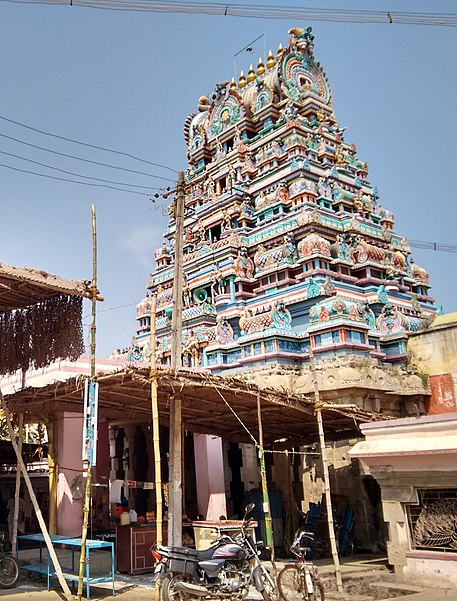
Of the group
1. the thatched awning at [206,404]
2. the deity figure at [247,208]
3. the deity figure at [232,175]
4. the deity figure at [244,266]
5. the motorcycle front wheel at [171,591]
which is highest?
the deity figure at [232,175]

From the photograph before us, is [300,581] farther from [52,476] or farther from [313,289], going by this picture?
[313,289]

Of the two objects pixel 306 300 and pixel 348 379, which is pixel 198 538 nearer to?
pixel 348 379

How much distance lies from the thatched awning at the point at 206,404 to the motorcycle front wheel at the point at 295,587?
2321 mm

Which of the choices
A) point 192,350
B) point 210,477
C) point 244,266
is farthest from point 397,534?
point 244,266

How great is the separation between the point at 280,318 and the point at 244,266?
219 inches

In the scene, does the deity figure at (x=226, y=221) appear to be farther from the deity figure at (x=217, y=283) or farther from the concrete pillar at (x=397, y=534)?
the concrete pillar at (x=397, y=534)

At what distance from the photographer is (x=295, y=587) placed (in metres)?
9.31

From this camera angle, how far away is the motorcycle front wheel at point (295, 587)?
8695mm

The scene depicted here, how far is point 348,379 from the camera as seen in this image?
1756 centimetres

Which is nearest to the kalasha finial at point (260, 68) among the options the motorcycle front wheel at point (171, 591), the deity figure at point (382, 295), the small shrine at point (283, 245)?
the small shrine at point (283, 245)

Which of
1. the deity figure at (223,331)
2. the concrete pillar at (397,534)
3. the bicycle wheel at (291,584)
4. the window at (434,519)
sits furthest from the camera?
the deity figure at (223,331)

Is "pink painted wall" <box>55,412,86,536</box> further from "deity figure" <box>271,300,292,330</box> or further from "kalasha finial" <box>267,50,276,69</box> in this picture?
"kalasha finial" <box>267,50,276,69</box>

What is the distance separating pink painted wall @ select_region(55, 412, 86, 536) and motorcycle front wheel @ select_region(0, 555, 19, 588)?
3.34 metres

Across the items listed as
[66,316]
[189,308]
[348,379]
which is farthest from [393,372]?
[66,316]
